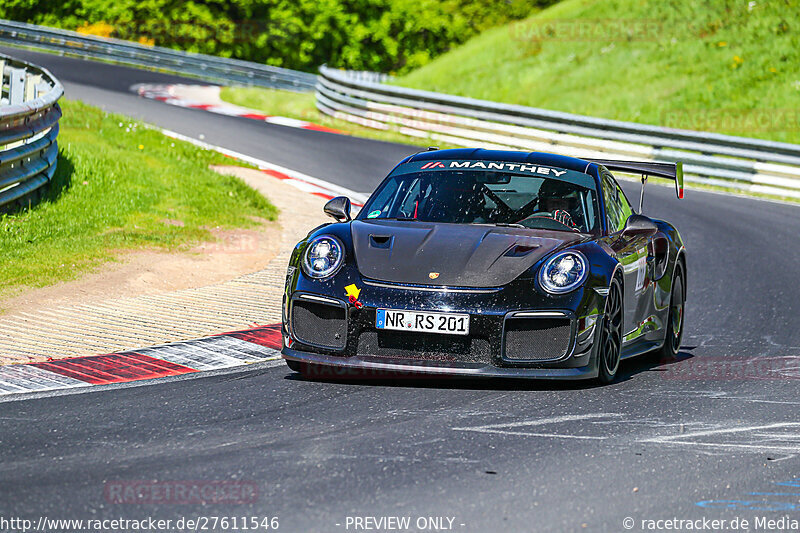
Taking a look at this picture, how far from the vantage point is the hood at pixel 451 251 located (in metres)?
6.63

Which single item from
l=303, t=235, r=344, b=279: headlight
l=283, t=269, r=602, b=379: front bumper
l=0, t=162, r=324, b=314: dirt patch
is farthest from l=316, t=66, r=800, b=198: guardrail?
l=303, t=235, r=344, b=279: headlight

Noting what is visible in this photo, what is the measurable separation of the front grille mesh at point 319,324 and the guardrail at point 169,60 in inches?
1180

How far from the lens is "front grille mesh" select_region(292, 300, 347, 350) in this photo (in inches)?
262

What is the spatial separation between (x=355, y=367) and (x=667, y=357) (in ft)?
8.86

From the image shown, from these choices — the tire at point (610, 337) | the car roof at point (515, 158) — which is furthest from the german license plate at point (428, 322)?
the car roof at point (515, 158)

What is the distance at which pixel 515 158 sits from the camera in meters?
8.11

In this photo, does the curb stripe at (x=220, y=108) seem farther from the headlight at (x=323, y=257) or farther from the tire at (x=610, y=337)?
the tire at (x=610, y=337)

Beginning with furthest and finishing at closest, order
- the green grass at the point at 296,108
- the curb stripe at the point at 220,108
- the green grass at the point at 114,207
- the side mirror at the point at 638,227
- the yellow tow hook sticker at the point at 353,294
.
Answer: the curb stripe at the point at 220,108 → the green grass at the point at 296,108 → the green grass at the point at 114,207 → the side mirror at the point at 638,227 → the yellow tow hook sticker at the point at 353,294

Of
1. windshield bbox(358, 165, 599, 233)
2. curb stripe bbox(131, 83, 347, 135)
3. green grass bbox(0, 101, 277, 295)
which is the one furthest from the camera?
curb stripe bbox(131, 83, 347, 135)

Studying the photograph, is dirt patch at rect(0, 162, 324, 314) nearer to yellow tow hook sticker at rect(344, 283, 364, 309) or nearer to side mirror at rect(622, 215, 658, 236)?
yellow tow hook sticker at rect(344, 283, 364, 309)

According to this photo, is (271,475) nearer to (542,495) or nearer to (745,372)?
(542,495)

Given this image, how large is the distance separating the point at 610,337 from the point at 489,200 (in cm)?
129

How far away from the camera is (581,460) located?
524cm

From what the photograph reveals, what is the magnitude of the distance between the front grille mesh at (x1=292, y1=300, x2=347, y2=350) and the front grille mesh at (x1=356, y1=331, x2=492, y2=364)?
244 millimetres
